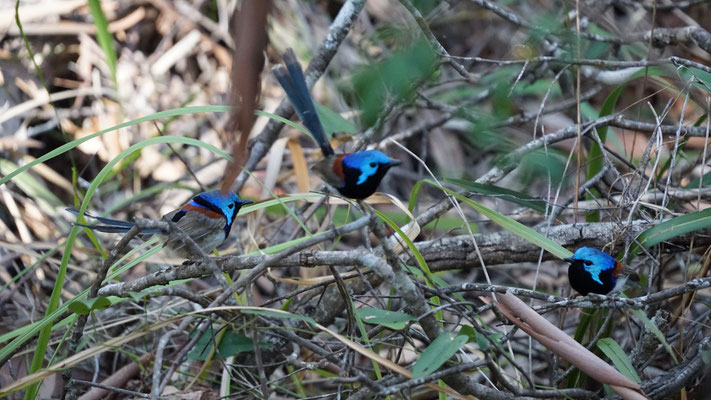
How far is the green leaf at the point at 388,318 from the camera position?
2220 mm

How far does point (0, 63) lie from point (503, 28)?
15.3 feet

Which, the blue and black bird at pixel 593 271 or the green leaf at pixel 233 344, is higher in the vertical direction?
the green leaf at pixel 233 344

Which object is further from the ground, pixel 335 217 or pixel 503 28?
pixel 503 28

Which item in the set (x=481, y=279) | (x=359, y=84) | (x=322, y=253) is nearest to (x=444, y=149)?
(x=481, y=279)

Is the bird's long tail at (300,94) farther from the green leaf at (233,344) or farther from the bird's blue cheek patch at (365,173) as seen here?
the green leaf at (233,344)

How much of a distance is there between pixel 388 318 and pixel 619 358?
3.46 ft

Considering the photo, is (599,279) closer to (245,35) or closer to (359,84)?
(359,84)

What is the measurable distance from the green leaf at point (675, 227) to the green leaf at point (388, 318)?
123cm

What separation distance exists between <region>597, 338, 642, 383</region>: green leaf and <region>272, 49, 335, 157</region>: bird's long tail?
1.41m

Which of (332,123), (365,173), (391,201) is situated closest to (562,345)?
(365,173)

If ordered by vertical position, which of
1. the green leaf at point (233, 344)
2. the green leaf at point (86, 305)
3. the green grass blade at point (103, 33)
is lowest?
the green leaf at point (233, 344)

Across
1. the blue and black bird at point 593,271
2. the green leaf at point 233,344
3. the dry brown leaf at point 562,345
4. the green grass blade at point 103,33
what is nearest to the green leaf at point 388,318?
the dry brown leaf at point 562,345

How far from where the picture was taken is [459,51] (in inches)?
268

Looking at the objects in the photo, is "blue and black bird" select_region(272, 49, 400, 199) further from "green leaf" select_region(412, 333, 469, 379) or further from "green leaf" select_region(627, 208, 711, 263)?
"green leaf" select_region(627, 208, 711, 263)
